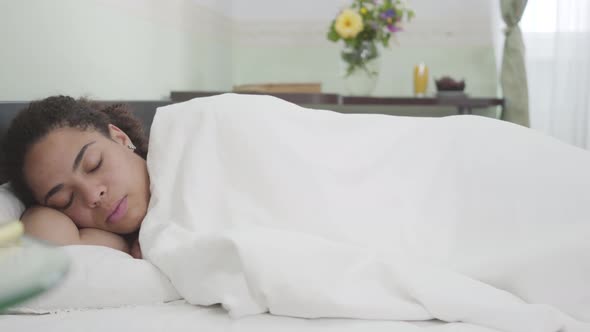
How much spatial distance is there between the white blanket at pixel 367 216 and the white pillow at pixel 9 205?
266 millimetres

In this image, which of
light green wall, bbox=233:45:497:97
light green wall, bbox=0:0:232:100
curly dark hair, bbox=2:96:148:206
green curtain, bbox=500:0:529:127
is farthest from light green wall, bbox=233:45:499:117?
curly dark hair, bbox=2:96:148:206

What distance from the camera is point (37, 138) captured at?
4.51ft

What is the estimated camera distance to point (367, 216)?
4.22 ft

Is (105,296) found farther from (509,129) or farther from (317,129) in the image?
(509,129)

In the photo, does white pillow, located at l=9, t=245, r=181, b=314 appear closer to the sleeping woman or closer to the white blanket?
the white blanket

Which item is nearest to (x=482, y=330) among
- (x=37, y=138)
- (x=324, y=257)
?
(x=324, y=257)

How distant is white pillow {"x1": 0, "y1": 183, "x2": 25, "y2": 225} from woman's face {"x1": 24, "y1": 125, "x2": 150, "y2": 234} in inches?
1.8

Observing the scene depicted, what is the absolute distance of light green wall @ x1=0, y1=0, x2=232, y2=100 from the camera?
6.18 feet

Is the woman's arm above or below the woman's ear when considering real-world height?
below

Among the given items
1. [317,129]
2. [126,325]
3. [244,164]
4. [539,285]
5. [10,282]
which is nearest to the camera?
[10,282]

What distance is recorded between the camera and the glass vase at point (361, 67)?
142 inches

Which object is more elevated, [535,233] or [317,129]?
[317,129]

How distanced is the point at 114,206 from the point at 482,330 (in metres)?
0.77

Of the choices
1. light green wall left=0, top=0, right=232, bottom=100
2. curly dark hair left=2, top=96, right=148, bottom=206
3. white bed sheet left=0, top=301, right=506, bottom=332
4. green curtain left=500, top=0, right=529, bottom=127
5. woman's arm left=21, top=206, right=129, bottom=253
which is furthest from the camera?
green curtain left=500, top=0, right=529, bottom=127
